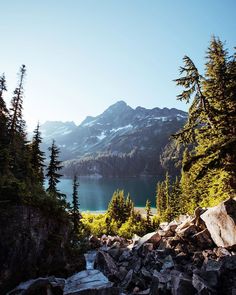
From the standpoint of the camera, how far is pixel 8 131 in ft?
91.7

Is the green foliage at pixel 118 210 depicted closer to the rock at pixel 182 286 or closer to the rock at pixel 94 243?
the rock at pixel 94 243

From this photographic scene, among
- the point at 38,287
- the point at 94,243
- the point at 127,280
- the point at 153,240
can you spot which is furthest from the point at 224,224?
the point at 94,243

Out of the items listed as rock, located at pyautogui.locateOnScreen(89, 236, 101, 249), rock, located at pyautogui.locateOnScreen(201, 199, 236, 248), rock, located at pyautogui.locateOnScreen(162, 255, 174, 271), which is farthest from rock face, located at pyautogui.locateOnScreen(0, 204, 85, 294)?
rock, located at pyautogui.locateOnScreen(89, 236, 101, 249)

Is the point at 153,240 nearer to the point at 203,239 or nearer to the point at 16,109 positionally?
the point at 203,239

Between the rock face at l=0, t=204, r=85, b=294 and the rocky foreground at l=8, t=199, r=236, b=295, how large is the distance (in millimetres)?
868

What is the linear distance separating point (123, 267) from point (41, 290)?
687 cm

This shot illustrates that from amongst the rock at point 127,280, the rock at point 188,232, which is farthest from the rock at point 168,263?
the rock at point 188,232

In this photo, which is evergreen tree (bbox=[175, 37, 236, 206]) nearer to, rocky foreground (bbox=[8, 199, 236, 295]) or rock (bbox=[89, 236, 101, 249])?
rocky foreground (bbox=[8, 199, 236, 295])

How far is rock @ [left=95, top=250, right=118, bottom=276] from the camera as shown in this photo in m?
16.9

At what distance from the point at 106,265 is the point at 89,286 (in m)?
5.70

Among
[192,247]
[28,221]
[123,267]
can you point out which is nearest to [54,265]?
[28,221]

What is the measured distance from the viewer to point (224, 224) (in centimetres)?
1578

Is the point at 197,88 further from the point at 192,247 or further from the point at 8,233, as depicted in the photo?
the point at 8,233

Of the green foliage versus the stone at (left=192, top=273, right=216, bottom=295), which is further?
the green foliage
